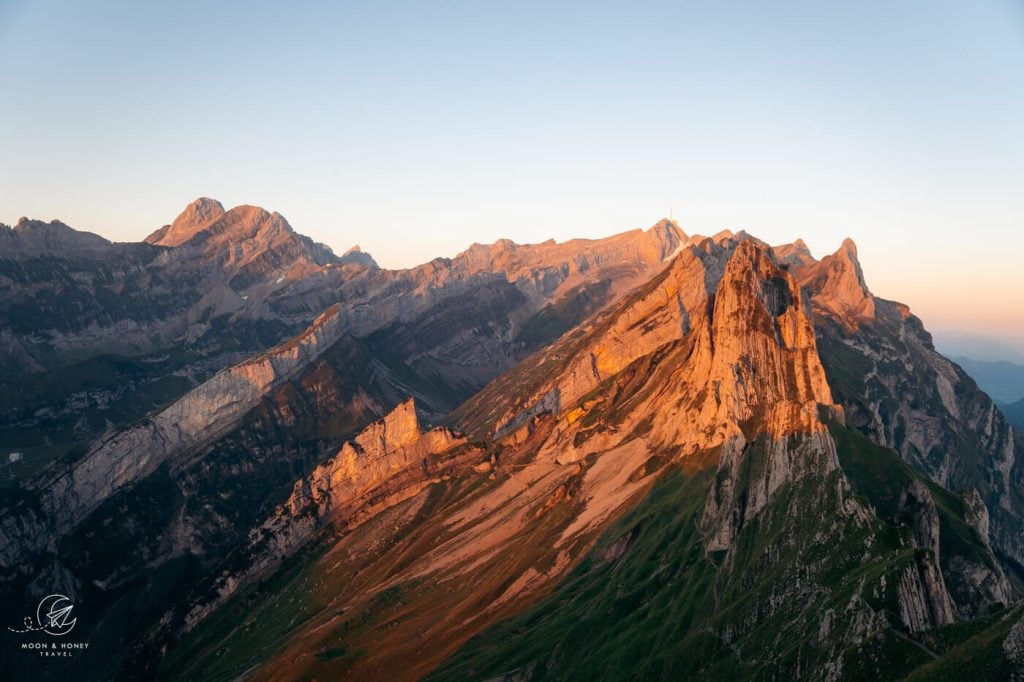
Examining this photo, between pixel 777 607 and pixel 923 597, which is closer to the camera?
pixel 923 597

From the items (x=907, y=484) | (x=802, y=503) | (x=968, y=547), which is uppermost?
(x=802, y=503)

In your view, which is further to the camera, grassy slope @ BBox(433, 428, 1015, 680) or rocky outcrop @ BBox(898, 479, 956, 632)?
grassy slope @ BBox(433, 428, 1015, 680)

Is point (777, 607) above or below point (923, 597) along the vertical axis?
below

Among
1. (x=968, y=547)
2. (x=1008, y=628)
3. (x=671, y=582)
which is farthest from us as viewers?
(x=671, y=582)

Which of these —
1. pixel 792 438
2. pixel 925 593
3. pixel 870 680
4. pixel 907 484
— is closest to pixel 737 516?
pixel 792 438

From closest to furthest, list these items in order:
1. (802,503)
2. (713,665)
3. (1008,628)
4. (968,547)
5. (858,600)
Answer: (1008,628) → (858,600) → (713,665) → (802,503) → (968,547)

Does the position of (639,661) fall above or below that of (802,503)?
below

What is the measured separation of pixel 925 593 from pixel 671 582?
76121mm

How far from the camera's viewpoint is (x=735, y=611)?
15450 centimetres

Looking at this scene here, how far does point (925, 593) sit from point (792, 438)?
6234cm

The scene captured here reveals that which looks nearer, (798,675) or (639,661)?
(798,675)

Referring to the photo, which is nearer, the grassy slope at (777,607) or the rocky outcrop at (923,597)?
the rocky outcrop at (923,597)

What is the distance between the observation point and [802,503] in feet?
539

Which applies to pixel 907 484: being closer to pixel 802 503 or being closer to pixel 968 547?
pixel 968 547
